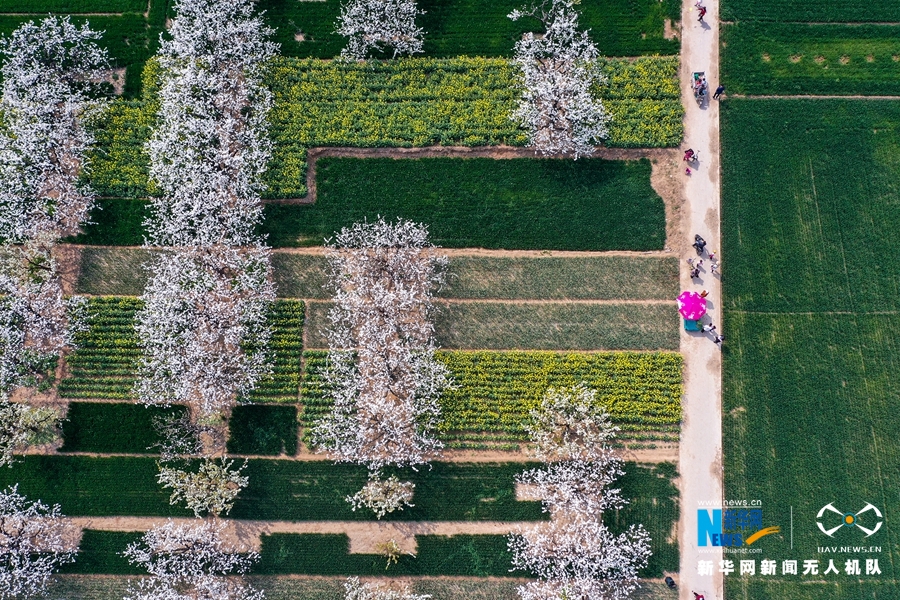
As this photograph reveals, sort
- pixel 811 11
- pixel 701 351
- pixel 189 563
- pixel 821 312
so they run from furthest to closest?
pixel 811 11
pixel 821 312
pixel 701 351
pixel 189 563

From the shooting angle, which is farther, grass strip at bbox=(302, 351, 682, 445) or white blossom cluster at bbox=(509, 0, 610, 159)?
white blossom cluster at bbox=(509, 0, 610, 159)

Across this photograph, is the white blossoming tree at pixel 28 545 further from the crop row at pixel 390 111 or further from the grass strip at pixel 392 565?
the crop row at pixel 390 111

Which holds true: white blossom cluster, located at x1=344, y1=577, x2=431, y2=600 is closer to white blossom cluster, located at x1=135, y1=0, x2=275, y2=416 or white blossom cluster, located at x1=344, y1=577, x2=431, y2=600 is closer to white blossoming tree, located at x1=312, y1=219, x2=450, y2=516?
white blossoming tree, located at x1=312, y1=219, x2=450, y2=516

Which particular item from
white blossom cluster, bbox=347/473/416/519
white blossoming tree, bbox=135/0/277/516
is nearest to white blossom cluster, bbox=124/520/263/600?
white blossoming tree, bbox=135/0/277/516

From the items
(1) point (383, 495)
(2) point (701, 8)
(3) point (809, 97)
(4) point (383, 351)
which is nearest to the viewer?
Answer: (1) point (383, 495)

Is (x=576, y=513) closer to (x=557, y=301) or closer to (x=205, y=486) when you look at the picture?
(x=557, y=301)

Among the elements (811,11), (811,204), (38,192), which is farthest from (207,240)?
(811,11)
